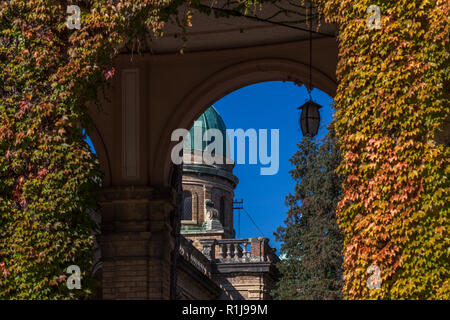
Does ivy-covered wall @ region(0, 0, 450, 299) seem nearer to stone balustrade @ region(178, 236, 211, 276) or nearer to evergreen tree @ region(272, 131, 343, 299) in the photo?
evergreen tree @ region(272, 131, 343, 299)

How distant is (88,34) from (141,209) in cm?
738

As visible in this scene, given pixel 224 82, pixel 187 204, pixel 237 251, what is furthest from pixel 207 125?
pixel 224 82

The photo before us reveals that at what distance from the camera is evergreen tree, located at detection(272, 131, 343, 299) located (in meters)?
36.2

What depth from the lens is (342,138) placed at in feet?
41.3

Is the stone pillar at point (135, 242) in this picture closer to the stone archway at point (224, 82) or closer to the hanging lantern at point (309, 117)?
the stone archway at point (224, 82)

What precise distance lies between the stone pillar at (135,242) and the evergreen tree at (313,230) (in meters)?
15.1

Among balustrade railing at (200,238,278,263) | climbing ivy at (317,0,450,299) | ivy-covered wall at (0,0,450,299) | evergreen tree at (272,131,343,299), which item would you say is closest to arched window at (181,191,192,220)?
balustrade railing at (200,238,278,263)

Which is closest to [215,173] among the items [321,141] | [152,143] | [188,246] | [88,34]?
[188,246]

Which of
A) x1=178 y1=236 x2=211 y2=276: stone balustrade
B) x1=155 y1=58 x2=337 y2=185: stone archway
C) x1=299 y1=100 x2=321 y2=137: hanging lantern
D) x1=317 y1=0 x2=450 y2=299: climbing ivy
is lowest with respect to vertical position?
x1=317 y1=0 x2=450 y2=299: climbing ivy

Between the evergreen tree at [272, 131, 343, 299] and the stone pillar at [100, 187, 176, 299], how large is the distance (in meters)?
15.1

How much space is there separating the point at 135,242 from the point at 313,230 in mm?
17620

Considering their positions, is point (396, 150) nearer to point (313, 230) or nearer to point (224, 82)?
point (224, 82)
